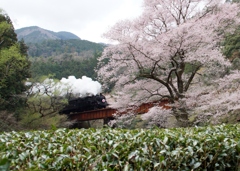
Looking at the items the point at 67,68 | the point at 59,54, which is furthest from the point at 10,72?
the point at 59,54

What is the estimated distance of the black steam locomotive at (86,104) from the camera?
67.2 feet

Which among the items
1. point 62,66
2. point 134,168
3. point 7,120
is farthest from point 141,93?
point 62,66

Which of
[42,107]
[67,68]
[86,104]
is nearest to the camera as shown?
[42,107]

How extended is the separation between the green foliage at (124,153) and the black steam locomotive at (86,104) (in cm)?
1721

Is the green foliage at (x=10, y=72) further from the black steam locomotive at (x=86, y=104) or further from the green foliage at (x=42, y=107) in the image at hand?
the black steam locomotive at (x=86, y=104)

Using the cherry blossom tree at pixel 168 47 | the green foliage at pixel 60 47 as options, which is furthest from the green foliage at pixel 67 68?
the cherry blossom tree at pixel 168 47

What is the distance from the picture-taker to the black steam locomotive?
20.5m

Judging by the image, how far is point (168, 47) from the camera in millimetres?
10453

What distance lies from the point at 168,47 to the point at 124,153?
345 inches

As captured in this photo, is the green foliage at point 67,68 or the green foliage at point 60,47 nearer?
the green foliage at point 67,68

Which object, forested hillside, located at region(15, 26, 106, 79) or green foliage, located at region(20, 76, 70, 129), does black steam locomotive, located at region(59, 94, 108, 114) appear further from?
forested hillside, located at region(15, 26, 106, 79)

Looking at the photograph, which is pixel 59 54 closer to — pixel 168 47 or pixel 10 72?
pixel 10 72

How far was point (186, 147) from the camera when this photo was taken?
104 inches

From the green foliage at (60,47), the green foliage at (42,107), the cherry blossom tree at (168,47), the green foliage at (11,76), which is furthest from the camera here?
the green foliage at (60,47)
